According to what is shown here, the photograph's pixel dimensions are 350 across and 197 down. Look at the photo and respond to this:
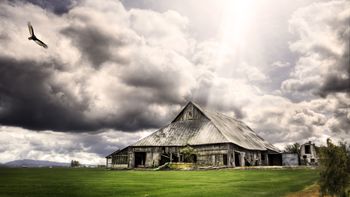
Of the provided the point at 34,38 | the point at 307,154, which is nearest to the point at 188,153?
the point at 307,154

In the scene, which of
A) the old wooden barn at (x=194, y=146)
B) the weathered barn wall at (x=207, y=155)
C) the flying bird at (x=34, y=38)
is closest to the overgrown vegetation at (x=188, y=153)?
the old wooden barn at (x=194, y=146)

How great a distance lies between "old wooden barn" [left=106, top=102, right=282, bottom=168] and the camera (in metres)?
54.7

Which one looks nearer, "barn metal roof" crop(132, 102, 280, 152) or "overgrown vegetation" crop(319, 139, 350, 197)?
A: "overgrown vegetation" crop(319, 139, 350, 197)

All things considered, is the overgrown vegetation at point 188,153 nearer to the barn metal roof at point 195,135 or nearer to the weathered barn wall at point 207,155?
the weathered barn wall at point 207,155

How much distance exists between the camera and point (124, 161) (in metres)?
61.9

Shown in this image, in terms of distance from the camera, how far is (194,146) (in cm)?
5631

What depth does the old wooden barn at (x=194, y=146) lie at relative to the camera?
54688 millimetres

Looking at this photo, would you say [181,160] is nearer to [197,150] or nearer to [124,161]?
[197,150]

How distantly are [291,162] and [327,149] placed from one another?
50625 mm

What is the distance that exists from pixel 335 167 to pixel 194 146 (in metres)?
43.7

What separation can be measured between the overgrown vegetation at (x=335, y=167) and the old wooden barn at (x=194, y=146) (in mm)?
40243

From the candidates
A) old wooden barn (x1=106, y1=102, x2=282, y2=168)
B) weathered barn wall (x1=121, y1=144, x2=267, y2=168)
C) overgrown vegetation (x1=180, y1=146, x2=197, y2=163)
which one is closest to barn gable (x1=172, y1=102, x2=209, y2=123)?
old wooden barn (x1=106, y1=102, x2=282, y2=168)

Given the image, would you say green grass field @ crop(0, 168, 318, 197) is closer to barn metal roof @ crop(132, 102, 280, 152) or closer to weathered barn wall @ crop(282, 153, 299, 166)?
barn metal roof @ crop(132, 102, 280, 152)

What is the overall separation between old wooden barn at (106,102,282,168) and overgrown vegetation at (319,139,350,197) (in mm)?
40243
